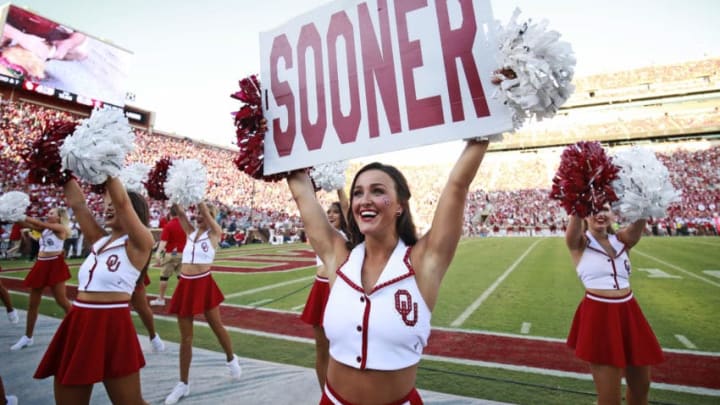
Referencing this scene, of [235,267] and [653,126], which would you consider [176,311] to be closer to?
[235,267]

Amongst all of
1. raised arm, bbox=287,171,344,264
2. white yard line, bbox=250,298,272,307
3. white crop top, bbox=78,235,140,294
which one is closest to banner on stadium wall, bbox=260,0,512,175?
raised arm, bbox=287,171,344,264

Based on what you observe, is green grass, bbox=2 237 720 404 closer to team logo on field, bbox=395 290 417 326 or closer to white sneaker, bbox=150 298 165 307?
white sneaker, bbox=150 298 165 307

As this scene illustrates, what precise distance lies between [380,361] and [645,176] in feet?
8.46

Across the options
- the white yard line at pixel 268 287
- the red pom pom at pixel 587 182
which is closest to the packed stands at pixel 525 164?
the white yard line at pixel 268 287

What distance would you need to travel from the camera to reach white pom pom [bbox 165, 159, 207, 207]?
12.0ft

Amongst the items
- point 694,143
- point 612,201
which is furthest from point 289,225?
point 694,143

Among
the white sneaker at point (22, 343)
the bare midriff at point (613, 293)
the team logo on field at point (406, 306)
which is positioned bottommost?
the white sneaker at point (22, 343)

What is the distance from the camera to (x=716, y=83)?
47750 mm

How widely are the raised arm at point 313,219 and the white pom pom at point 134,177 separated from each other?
2.30 meters

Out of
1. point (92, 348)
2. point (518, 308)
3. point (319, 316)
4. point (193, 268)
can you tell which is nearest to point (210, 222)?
point (193, 268)

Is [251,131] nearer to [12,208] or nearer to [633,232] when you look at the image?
[633,232]

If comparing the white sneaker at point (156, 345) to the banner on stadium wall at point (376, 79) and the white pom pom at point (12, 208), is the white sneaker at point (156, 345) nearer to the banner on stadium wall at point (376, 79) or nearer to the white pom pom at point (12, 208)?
the white pom pom at point (12, 208)

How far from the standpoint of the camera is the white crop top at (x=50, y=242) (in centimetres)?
521

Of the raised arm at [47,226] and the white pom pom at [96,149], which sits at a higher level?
the white pom pom at [96,149]
